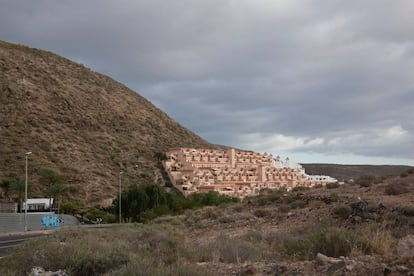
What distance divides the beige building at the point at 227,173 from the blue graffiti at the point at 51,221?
109 ft

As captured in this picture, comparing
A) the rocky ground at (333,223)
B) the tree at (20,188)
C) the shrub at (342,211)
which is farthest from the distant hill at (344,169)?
the shrub at (342,211)

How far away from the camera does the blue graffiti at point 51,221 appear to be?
55594mm

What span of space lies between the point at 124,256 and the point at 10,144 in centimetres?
7579

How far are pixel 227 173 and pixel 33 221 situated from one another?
4745 cm

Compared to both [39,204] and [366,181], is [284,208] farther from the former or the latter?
[39,204]

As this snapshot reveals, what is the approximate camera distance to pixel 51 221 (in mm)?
56094

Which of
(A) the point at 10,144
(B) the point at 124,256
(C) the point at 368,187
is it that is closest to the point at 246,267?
(B) the point at 124,256

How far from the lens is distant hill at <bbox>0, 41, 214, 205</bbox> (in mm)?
79625

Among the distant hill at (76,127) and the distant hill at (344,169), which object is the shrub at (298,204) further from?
the distant hill at (344,169)

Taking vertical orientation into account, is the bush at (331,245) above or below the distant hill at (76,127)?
below

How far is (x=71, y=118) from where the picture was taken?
97062mm

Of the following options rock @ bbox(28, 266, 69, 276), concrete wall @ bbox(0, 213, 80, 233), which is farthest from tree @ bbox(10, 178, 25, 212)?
rock @ bbox(28, 266, 69, 276)

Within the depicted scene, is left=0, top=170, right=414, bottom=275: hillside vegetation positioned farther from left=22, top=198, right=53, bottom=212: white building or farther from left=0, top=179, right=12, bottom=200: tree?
left=0, top=179, right=12, bottom=200: tree

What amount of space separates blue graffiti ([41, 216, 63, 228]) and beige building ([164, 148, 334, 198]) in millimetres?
33106
